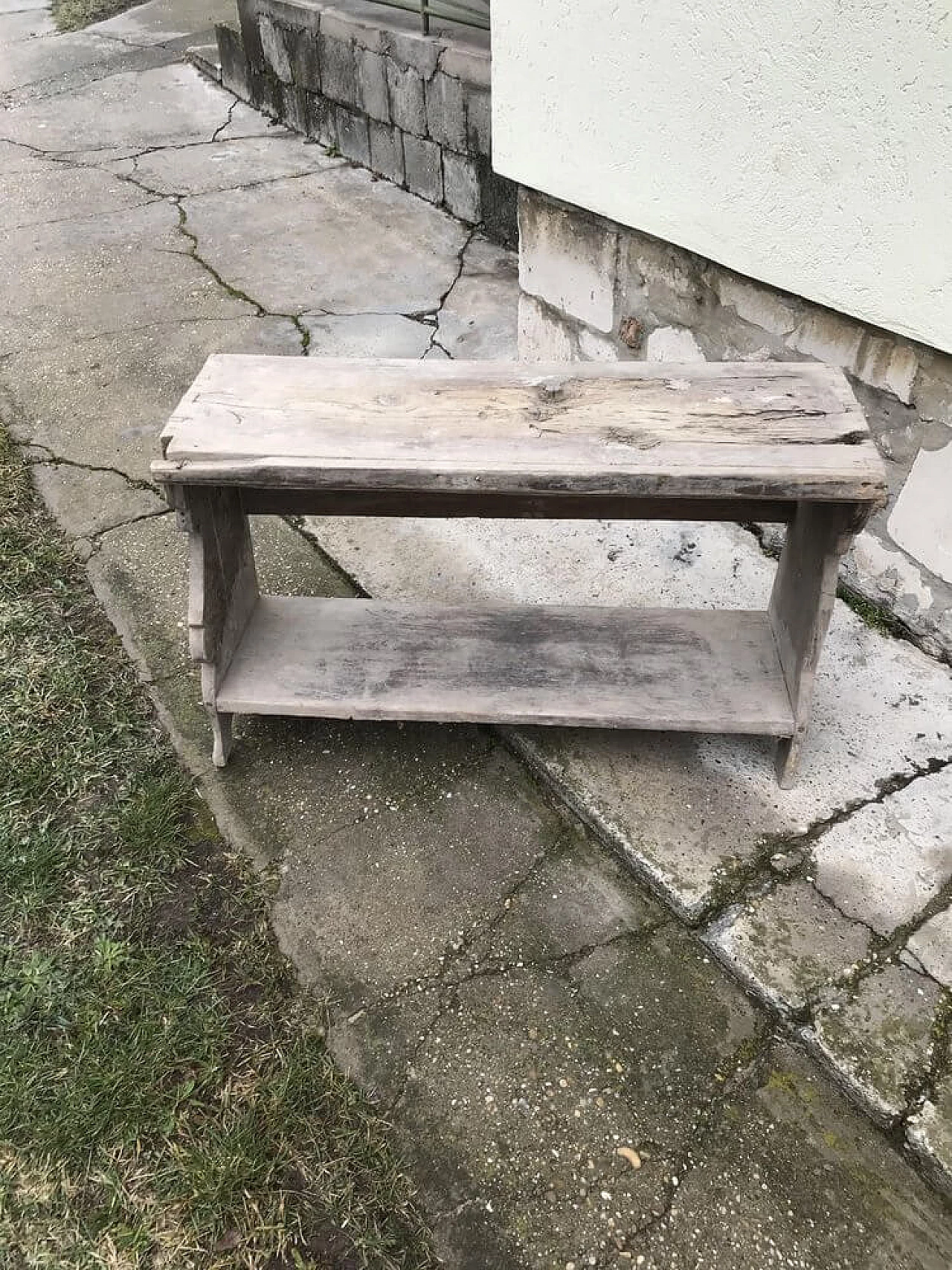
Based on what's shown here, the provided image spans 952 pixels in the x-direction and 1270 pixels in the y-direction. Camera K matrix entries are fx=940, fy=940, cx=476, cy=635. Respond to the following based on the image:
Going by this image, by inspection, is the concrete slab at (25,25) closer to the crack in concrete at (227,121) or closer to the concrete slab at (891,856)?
the crack in concrete at (227,121)

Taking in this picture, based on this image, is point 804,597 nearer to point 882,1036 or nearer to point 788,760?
point 788,760

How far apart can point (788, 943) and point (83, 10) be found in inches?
387

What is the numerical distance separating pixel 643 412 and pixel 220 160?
4.90m

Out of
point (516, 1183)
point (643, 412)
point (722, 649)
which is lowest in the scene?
point (516, 1183)

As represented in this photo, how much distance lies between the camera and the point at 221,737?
85.5 inches

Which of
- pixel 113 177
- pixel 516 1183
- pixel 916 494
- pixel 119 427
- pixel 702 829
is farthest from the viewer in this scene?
pixel 113 177

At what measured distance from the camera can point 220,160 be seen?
5680mm

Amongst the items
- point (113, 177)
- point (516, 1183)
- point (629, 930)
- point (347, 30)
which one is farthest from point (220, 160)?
point (516, 1183)

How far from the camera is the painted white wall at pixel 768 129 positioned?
201 centimetres

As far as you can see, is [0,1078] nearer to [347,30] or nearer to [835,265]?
[835,265]

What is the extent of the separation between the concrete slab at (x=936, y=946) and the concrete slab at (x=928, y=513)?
90cm

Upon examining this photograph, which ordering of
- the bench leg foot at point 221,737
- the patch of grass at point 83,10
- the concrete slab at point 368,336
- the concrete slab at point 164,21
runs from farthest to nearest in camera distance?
the patch of grass at point 83,10 < the concrete slab at point 164,21 < the concrete slab at point 368,336 < the bench leg foot at point 221,737

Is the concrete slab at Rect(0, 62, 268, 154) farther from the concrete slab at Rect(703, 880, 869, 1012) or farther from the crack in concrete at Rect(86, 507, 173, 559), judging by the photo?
the concrete slab at Rect(703, 880, 869, 1012)

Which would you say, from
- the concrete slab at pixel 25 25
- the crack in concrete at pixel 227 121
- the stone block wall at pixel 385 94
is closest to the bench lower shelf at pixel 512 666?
the stone block wall at pixel 385 94
